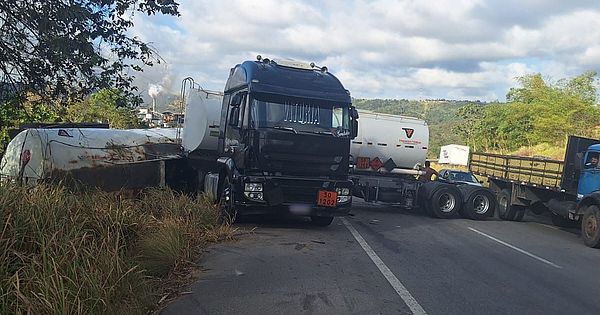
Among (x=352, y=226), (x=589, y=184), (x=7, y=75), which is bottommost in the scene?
(x=352, y=226)

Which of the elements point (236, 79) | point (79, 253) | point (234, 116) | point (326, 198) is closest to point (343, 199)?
point (326, 198)

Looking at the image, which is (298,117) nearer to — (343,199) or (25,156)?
(343,199)

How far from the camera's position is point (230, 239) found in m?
10.6

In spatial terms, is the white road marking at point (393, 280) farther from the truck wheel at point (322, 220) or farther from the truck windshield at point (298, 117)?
the truck windshield at point (298, 117)

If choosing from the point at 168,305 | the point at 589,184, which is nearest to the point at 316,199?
the point at 168,305

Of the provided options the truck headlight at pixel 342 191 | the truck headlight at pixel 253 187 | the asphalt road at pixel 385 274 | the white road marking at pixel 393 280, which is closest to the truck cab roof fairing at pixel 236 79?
the truck headlight at pixel 253 187

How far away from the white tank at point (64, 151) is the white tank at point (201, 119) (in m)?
1.57

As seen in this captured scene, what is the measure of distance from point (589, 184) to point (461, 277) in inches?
344

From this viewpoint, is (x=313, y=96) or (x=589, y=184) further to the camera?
(x=589, y=184)

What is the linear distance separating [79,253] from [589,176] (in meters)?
13.9

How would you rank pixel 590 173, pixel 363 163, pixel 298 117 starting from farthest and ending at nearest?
pixel 363 163, pixel 590 173, pixel 298 117

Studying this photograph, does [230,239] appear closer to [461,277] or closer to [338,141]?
[338,141]

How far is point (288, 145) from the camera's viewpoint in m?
11.5

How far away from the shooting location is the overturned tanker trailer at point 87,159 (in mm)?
12297
